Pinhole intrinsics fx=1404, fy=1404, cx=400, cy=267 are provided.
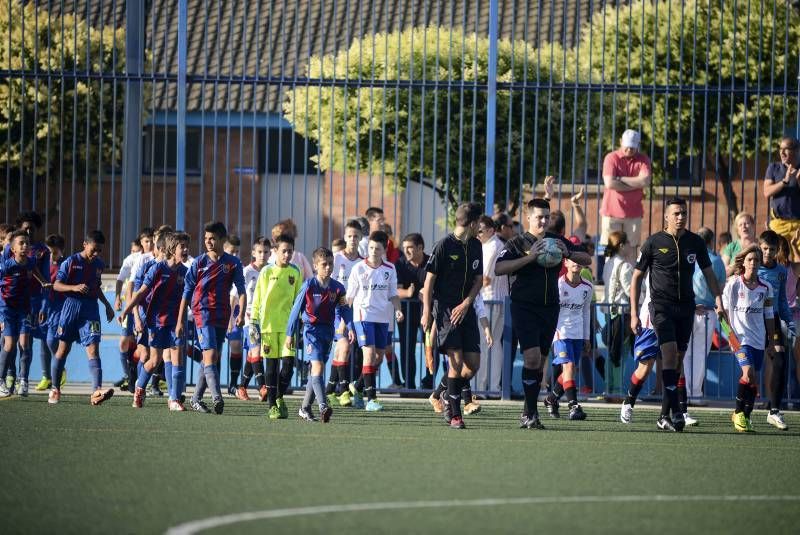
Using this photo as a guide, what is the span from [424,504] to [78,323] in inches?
274

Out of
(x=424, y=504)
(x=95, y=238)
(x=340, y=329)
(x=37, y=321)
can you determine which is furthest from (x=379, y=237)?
(x=424, y=504)

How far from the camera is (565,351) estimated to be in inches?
533

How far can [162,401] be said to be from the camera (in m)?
13.7

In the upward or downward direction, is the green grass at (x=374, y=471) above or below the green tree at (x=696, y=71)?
below

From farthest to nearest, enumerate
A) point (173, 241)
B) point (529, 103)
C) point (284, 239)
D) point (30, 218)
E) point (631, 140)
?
point (529, 103) < point (631, 140) < point (30, 218) < point (173, 241) < point (284, 239)

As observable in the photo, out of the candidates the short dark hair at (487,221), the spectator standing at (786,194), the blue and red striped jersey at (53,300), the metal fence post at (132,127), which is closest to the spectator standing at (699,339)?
the spectator standing at (786,194)

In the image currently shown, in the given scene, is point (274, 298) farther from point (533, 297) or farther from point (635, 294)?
point (635, 294)

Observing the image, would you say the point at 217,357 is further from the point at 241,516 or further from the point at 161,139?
the point at 161,139

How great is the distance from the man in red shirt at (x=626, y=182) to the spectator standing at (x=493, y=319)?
1442 mm

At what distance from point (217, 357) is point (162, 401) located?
147 centimetres

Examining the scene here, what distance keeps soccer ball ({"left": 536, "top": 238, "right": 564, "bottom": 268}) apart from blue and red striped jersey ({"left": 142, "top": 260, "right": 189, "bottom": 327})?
3448 millimetres

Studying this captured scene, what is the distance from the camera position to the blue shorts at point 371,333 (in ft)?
44.7

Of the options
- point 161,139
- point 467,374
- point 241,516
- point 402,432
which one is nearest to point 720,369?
point 467,374

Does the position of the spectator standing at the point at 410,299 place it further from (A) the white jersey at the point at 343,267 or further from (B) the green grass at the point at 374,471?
(B) the green grass at the point at 374,471
